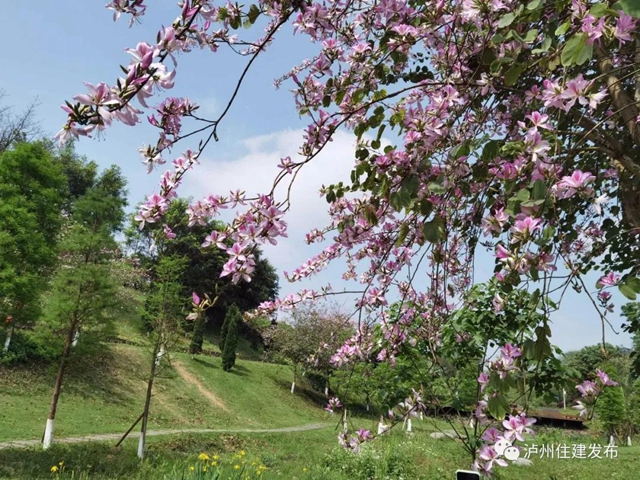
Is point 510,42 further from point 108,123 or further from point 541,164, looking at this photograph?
point 108,123

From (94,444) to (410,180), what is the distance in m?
11.6

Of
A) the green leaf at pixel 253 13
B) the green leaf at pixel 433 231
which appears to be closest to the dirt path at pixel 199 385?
the green leaf at pixel 253 13

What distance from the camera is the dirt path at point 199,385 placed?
1944cm

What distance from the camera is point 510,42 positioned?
1.80 metres

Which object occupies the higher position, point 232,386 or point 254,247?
point 254,247

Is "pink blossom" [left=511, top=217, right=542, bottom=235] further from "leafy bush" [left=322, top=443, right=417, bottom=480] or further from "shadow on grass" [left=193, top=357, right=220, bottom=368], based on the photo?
"shadow on grass" [left=193, top=357, right=220, bottom=368]

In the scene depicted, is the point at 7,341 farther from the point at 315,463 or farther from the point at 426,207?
the point at 426,207

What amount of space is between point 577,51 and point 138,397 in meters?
18.9

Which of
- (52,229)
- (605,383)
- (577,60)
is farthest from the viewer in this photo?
(52,229)

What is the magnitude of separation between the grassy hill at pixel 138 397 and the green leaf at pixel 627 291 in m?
12.3

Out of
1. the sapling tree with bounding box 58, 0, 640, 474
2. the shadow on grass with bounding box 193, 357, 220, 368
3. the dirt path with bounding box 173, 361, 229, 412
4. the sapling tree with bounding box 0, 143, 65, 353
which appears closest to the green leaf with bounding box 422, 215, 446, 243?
the sapling tree with bounding box 58, 0, 640, 474

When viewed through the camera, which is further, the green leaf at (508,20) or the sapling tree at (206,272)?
the sapling tree at (206,272)

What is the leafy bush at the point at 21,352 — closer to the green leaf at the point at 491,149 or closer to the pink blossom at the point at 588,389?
the pink blossom at the point at 588,389

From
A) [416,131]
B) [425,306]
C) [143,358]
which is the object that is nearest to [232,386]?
[143,358]
